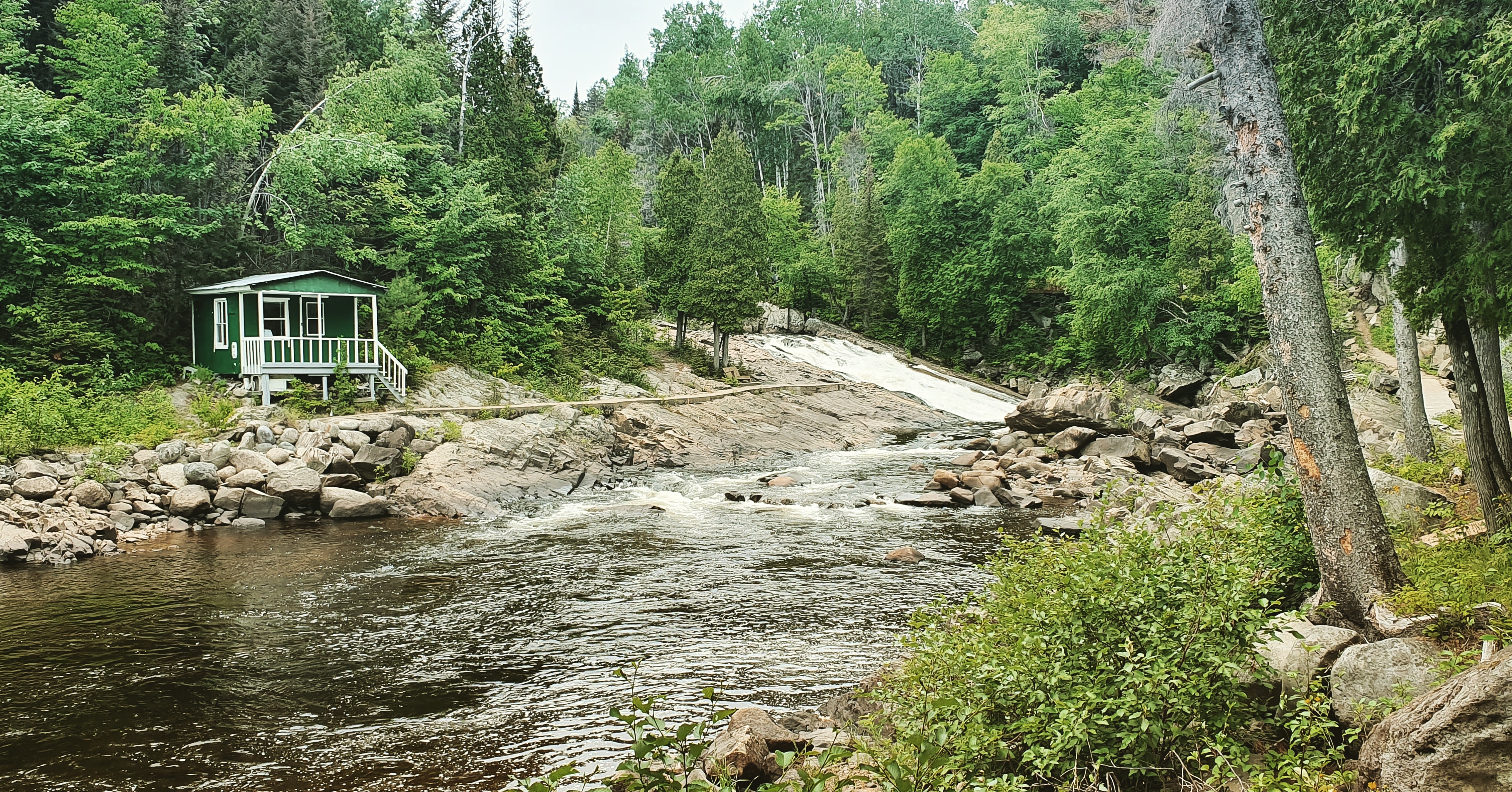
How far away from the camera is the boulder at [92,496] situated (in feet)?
49.9

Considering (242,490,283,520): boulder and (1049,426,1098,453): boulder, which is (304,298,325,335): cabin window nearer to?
(242,490,283,520): boulder

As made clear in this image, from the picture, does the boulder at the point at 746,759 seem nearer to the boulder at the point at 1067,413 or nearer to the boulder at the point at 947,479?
the boulder at the point at 947,479

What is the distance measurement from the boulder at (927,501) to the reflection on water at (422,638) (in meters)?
1.52

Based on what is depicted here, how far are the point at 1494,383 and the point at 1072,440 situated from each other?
559 inches

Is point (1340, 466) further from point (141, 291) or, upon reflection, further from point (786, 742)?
point (141, 291)

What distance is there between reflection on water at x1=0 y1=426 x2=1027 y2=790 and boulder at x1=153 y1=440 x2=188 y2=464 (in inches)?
112

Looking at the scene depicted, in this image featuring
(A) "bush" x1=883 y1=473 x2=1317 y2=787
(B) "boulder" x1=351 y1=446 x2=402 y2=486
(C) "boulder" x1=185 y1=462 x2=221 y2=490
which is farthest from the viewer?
(B) "boulder" x1=351 y1=446 x2=402 y2=486

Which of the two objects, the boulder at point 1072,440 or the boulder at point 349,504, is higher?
the boulder at point 1072,440

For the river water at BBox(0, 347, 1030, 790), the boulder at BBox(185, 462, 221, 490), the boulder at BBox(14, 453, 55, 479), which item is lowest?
the river water at BBox(0, 347, 1030, 790)

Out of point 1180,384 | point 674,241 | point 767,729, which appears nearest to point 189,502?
point 767,729

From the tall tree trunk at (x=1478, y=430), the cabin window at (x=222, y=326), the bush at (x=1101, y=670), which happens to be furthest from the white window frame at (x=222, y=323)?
the tall tree trunk at (x=1478, y=430)

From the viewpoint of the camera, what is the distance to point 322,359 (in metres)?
22.2

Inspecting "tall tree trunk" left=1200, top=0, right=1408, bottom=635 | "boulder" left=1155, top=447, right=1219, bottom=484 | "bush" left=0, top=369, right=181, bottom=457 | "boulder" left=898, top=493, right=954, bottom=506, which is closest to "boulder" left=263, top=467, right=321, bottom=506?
"bush" left=0, top=369, right=181, bottom=457

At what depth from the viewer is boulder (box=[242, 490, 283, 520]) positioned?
16.5m
